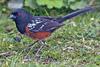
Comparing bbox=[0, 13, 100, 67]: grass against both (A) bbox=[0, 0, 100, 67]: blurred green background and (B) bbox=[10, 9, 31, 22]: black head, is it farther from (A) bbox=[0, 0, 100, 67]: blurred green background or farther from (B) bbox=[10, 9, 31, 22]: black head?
(B) bbox=[10, 9, 31, 22]: black head

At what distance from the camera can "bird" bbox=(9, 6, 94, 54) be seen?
21.1ft

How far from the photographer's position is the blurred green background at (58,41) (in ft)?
20.3

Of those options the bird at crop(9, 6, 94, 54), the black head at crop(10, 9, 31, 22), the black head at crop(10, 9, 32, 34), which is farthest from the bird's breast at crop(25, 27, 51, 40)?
the black head at crop(10, 9, 31, 22)

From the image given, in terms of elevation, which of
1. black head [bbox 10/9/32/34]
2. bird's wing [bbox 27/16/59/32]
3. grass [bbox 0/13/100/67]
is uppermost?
black head [bbox 10/9/32/34]

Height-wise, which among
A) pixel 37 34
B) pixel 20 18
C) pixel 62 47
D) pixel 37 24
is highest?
pixel 20 18

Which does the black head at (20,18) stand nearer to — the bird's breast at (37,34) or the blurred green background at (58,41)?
the bird's breast at (37,34)

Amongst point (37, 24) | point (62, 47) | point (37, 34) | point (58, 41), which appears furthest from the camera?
point (58, 41)

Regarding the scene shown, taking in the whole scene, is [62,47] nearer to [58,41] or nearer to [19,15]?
[58,41]

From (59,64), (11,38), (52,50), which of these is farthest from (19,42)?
(59,64)

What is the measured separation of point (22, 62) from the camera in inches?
241

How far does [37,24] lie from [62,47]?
53 centimetres

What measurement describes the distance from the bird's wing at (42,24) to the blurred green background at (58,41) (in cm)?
32

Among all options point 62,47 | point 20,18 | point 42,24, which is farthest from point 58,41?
point 20,18

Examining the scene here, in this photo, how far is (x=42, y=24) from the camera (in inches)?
261
